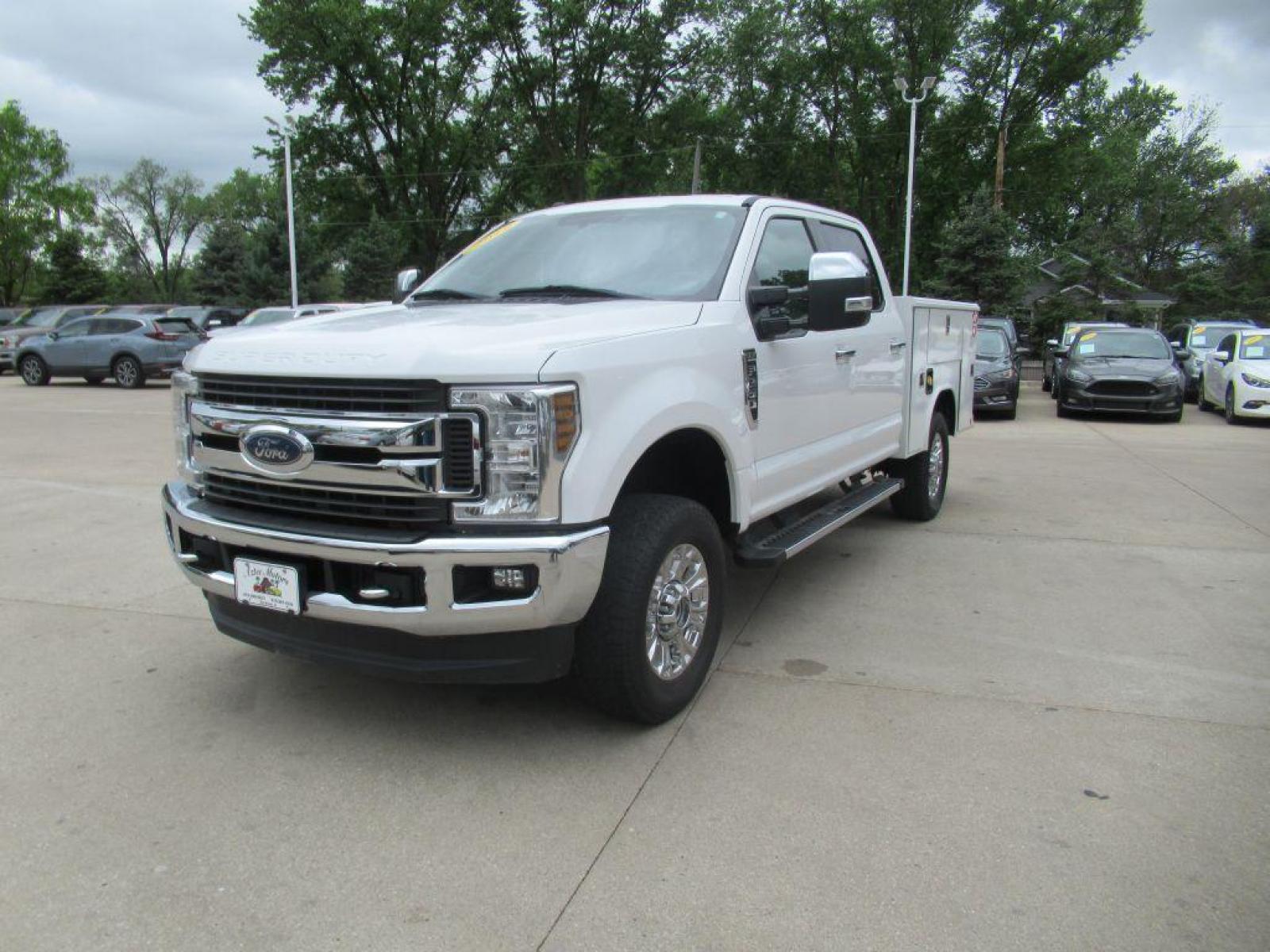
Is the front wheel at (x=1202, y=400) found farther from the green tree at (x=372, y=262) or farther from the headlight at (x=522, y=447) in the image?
the green tree at (x=372, y=262)

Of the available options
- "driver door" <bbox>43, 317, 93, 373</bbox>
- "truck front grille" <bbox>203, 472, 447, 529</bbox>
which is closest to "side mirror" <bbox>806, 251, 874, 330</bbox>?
"truck front grille" <bbox>203, 472, 447, 529</bbox>

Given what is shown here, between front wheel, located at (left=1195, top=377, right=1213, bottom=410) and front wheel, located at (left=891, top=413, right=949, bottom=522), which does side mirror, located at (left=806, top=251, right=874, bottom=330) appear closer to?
front wheel, located at (left=891, top=413, right=949, bottom=522)

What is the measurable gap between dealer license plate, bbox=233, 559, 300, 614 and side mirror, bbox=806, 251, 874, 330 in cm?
238

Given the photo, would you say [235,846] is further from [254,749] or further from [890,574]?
[890,574]

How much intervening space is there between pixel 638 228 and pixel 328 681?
2.51m

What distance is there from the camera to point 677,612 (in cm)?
362

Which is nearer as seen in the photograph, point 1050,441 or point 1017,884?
point 1017,884

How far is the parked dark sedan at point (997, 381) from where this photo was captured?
1519 centimetres

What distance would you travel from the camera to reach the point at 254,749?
11.4 ft

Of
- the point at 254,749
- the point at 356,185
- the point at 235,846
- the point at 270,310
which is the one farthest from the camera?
the point at 356,185

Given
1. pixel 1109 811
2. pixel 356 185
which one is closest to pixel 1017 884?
pixel 1109 811

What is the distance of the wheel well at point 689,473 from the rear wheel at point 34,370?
20.6m

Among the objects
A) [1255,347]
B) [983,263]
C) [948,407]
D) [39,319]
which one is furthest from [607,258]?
[39,319]

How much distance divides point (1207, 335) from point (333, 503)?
2091 cm
